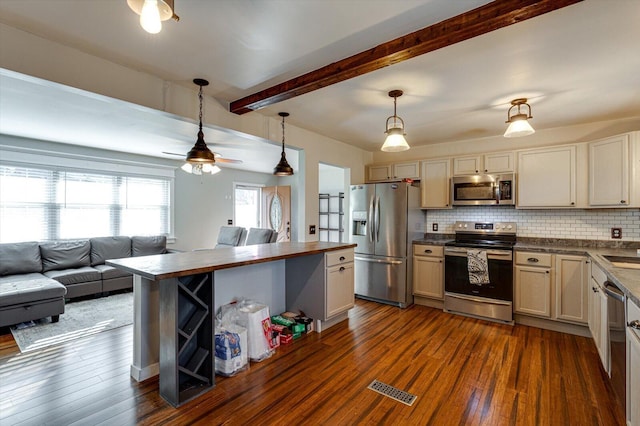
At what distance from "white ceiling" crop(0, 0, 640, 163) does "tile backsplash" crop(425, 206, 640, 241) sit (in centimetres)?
114

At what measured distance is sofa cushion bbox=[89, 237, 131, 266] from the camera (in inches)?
190

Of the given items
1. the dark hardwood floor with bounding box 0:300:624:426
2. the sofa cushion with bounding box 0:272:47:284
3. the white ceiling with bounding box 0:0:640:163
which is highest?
the white ceiling with bounding box 0:0:640:163

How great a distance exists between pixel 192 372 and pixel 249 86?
2.36 meters

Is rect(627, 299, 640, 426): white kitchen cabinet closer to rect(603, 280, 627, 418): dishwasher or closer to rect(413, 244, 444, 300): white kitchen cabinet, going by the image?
rect(603, 280, 627, 418): dishwasher

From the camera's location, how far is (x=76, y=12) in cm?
170

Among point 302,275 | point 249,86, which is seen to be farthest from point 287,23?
point 302,275

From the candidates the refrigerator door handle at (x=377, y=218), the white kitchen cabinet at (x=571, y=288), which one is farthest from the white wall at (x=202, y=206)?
the white kitchen cabinet at (x=571, y=288)

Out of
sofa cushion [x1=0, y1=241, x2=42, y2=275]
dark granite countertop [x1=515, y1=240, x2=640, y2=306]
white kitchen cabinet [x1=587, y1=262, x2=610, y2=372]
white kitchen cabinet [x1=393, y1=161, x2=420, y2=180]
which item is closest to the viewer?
dark granite countertop [x1=515, y1=240, x2=640, y2=306]

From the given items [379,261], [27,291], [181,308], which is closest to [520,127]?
[379,261]

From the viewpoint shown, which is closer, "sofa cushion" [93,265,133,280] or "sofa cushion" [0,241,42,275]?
"sofa cushion" [0,241,42,275]

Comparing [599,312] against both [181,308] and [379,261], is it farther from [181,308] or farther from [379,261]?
[181,308]

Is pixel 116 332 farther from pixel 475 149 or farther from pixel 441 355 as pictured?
pixel 475 149

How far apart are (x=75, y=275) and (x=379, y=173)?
4.82 m

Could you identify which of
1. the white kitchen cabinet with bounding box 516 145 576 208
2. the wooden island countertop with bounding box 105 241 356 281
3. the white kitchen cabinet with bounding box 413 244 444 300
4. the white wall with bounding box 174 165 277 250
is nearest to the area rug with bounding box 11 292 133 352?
the wooden island countertop with bounding box 105 241 356 281
